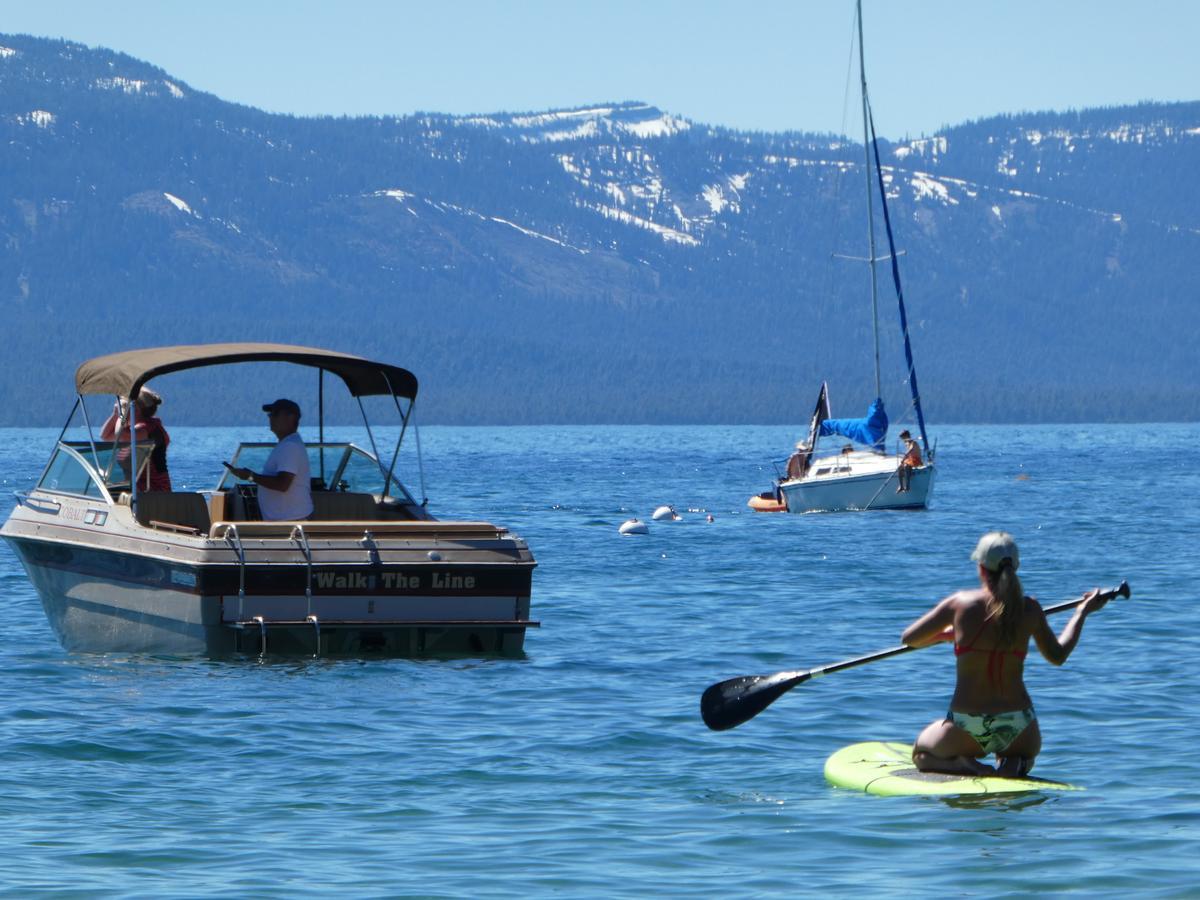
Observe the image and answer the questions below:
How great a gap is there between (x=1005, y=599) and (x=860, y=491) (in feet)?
127

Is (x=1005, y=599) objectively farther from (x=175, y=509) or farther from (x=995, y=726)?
(x=175, y=509)

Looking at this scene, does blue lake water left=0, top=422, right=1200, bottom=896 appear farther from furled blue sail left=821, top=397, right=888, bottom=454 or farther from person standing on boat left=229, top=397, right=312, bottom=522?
furled blue sail left=821, top=397, right=888, bottom=454

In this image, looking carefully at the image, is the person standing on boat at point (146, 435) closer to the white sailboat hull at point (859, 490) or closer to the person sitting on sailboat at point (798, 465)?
the white sailboat hull at point (859, 490)

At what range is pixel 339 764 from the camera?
1407 centimetres

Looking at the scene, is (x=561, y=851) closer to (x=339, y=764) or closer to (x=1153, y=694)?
(x=339, y=764)

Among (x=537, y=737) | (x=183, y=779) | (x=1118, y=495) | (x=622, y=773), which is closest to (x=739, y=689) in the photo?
(x=622, y=773)

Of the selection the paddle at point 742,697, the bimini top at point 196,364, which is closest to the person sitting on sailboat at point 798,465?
the bimini top at point 196,364

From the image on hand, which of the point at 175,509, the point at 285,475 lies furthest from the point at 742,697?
the point at 175,509

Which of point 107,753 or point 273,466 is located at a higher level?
point 273,466

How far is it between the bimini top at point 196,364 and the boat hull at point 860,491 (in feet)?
98.5

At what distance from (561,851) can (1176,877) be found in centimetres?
315

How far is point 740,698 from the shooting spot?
13.9m

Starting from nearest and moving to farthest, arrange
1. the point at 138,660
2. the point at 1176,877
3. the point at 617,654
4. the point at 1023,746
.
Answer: the point at 1176,877 → the point at 1023,746 → the point at 138,660 → the point at 617,654

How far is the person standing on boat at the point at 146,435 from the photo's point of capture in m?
19.4
